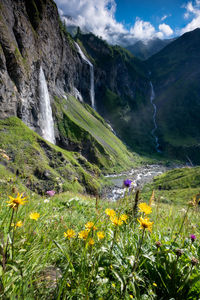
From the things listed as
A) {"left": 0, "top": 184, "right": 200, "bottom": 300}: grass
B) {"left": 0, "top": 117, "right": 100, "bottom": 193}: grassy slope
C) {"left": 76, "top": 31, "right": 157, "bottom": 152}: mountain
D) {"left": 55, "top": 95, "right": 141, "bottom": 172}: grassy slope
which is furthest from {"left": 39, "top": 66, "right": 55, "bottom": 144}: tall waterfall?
{"left": 76, "top": 31, "right": 157, "bottom": 152}: mountain

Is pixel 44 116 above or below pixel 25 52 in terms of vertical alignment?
below

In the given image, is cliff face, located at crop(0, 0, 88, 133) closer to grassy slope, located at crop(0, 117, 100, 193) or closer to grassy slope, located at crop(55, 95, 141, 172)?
grassy slope, located at crop(0, 117, 100, 193)

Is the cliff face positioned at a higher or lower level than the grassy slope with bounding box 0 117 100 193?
higher

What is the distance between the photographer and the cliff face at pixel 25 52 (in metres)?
44.5

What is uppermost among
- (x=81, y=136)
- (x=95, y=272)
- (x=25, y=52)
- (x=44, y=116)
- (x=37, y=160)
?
(x=25, y=52)

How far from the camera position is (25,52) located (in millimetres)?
54750

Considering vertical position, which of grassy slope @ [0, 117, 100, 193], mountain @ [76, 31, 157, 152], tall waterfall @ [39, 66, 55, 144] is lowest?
grassy slope @ [0, 117, 100, 193]

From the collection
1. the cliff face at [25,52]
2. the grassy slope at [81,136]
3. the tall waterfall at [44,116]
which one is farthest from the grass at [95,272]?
the grassy slope at [81,136]

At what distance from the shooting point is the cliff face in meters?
44.5

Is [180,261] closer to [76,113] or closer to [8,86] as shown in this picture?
[8,86]

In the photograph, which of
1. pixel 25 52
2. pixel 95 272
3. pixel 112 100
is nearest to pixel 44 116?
pixel 25 52

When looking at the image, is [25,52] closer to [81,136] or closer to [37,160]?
[81,136]

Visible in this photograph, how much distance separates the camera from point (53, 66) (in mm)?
81875

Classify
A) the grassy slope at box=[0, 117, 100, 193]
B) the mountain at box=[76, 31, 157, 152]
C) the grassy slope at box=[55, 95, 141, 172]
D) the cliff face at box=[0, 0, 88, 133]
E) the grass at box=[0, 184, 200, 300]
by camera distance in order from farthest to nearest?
the mountain at box=[76, 31, 157, 152] < the grassy slope at box=[55, 95, 141, 172] < the cliff face at box=[0, 0, 88, 133] < the grassy slope at box=[0, 117, 100, 193] < the grass at box=[0, 184, 200, 300]
